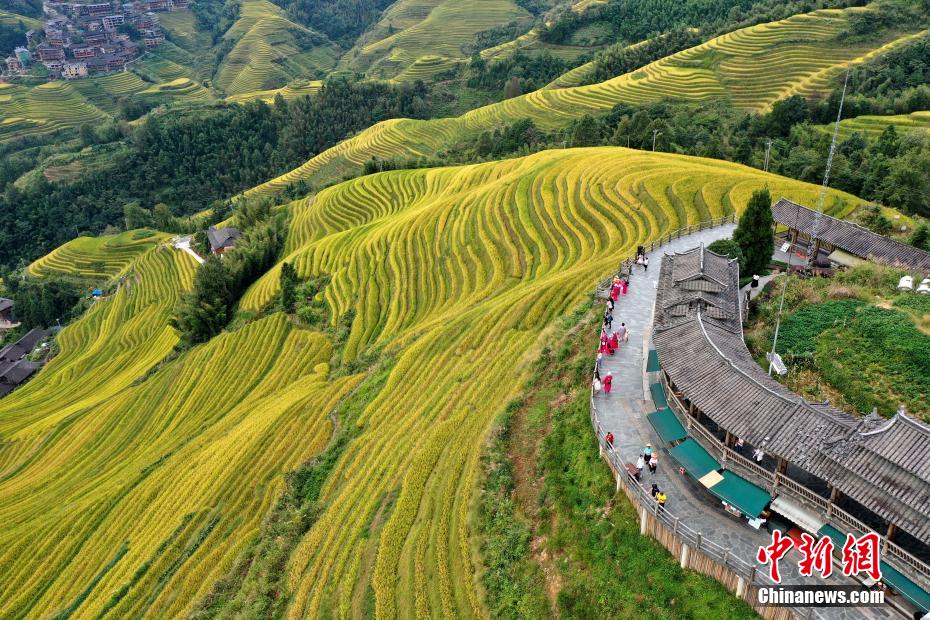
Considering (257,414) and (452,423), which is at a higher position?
(452,423)

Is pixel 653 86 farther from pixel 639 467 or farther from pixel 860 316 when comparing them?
pixel 639 467

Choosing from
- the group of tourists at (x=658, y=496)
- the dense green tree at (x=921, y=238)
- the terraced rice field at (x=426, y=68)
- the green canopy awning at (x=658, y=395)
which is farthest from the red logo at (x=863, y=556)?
the terraced rice field at (x=426, y=68)

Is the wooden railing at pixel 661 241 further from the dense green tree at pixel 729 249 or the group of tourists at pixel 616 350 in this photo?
the dense green tree at pixel 729 249

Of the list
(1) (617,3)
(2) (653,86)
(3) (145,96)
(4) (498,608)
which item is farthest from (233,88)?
(4) (498,608)

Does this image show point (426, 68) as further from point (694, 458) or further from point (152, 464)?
point (694, 458)

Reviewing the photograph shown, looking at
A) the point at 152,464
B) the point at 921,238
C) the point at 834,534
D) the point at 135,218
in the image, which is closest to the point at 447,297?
the point at 152,464

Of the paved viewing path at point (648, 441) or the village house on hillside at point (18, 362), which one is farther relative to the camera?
the village house on hillside at point (18, 362)
